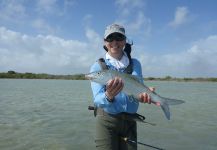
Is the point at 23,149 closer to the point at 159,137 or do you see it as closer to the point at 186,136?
the point at 159,137

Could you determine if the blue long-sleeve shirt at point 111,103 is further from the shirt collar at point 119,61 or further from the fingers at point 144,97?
the fingers at point 144,97

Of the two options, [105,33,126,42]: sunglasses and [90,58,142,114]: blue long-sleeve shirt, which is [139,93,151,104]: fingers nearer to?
[90,58,142,114]: blue long-sleeve shirt

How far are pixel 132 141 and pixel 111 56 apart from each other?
145 centimetres

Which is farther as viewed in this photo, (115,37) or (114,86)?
(115,37)

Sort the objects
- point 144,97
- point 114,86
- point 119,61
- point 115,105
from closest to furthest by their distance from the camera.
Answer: point 114,86
point 144,97
point 115,105
point 119,61

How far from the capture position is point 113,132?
559 cm

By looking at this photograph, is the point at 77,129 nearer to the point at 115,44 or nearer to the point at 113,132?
the point at 113,132

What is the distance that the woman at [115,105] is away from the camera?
17.7 feet

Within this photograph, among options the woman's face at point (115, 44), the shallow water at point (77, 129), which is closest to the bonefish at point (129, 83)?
the woman's face at point (115, 44)

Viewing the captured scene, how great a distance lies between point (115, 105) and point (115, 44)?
1.01 metres

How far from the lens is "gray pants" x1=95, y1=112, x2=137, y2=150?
5512 millimetres

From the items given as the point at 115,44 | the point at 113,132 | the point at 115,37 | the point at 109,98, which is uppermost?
the point at 115,37

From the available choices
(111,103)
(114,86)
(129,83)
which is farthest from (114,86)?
(111,103)

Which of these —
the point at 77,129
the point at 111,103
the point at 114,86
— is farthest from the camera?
the point at 77,129
